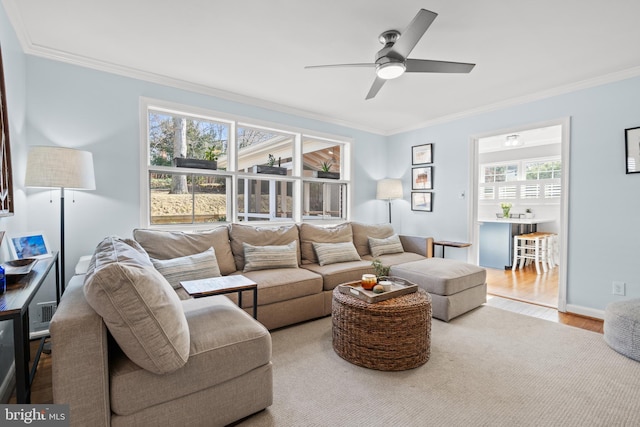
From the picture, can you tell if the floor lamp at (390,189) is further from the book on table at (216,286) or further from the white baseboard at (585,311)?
the book on table at (216,286)

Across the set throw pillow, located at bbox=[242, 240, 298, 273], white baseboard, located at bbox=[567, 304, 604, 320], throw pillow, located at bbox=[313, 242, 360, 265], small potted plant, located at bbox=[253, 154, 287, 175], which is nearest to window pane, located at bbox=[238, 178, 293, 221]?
small potted plant, located at bbox=[253, 154, 287, 175]

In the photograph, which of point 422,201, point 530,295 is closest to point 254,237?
point 422,201

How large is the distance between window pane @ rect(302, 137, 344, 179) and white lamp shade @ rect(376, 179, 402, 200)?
0.75m

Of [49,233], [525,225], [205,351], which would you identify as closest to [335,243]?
[205,351]

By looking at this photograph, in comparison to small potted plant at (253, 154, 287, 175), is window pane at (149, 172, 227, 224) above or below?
below

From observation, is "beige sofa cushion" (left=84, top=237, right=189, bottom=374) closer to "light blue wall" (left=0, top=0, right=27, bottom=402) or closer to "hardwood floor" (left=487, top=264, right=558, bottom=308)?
"light blue wall" (left=0, top=0, right=27, bottom=402)

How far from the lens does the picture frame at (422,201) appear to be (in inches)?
187

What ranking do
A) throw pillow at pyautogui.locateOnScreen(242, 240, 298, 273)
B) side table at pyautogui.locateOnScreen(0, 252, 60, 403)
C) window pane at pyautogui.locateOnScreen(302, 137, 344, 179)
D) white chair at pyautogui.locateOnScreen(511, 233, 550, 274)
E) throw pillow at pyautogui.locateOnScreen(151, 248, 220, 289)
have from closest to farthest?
side table at pyautogui.locateOnScreen(0, 252, 60, 403) → throw pillow at pyautogui.locateOnScreen(151, 248, 220, 289) → throw pillow at pyautogui.locateOnScreen(242, 240, 298, 273) → window pane at pyautogui.locateOnScreen(302, 137, 344, 179) → white chair at pyautogui.locateOnScreen(511, 233, 550, 274)

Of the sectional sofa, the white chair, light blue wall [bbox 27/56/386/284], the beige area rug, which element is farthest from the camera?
the white chair

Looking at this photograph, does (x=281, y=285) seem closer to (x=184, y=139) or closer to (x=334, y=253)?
(x=334, y=253)

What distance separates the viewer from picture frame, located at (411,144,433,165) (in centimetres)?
473

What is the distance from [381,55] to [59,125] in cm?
283

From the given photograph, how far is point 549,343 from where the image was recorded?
255cm

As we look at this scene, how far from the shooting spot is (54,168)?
2.26 metres
